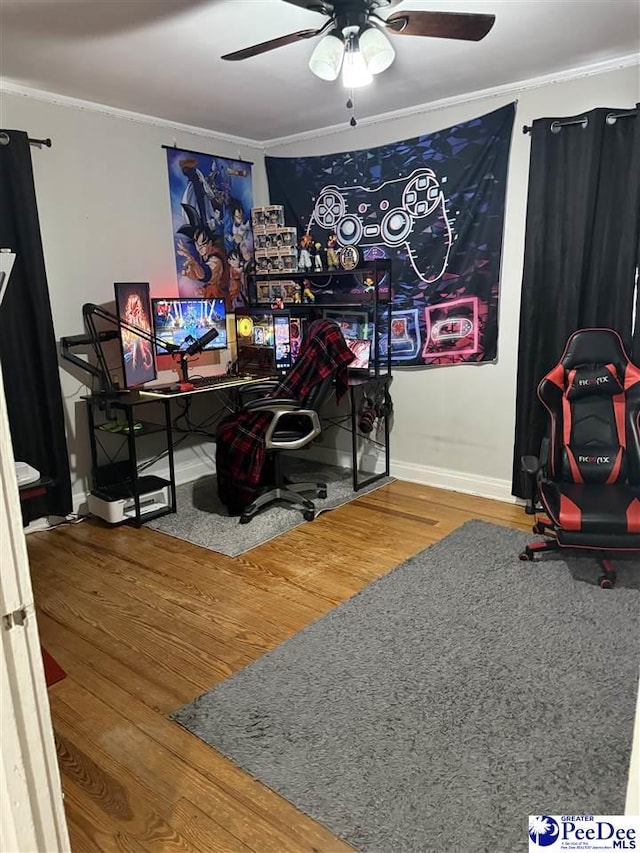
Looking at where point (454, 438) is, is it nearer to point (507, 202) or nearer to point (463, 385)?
point (463, 385)

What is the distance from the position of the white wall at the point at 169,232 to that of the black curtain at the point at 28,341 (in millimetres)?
195

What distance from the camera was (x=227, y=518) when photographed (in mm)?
3764

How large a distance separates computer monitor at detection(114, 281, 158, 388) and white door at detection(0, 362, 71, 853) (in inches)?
114

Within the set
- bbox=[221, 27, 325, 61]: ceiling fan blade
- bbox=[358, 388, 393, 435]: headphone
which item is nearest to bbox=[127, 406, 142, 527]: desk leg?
bbox=[358, 388, 393, 435]: headphone

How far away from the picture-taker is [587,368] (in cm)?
322

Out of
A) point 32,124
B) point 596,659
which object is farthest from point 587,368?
point 32,124

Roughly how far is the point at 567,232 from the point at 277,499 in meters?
2.30

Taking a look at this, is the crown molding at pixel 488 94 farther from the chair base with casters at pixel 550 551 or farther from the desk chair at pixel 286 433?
the chair base with casters at pixel 550 551

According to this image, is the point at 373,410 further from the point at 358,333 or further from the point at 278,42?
the point at 278,42

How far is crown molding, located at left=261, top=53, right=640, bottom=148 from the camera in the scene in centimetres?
319

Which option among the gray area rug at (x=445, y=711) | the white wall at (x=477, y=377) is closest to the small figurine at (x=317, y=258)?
the white wall at (x=477, y=377)

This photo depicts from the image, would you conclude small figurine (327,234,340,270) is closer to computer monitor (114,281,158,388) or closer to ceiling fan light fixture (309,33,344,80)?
computer monitor (114,281,158,388)

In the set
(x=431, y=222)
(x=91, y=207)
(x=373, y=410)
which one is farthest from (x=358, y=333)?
(x=91, y=207)

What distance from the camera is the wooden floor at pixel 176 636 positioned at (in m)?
1.68
